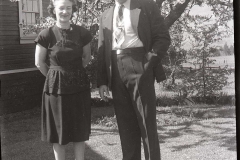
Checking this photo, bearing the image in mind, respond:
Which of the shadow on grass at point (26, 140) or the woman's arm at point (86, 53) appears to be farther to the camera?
the shadow on grass at point (26, 140)

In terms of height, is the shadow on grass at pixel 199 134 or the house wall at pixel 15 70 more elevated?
the house wall at pixel 15 70

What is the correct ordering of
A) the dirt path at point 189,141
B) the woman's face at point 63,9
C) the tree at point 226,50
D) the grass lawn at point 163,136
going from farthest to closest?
the grass lawn at point 163,136, the dirt path at point 189,141, the tree at point 226,50, the woman's face at point 63,9

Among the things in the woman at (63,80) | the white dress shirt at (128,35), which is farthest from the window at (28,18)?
the white dress shirt at (128,35)

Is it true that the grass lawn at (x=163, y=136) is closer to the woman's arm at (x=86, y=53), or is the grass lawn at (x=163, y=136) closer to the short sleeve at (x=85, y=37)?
the woman's arm at (x=86, y=53)

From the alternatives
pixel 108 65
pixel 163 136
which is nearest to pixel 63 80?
pixel 108 65

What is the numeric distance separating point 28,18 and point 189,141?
2.33m

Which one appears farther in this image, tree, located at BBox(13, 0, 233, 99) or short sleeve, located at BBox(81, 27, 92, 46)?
tree, located at BBox(13, 0, 233, 99)

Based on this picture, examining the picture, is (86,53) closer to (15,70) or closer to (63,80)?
(63,80)

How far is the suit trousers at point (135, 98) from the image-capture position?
2.56 metres

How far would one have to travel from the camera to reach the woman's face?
8.25ft

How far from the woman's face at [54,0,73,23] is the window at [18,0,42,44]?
2.62ft

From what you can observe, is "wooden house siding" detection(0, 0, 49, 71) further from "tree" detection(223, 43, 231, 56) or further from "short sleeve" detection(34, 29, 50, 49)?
"tree" detection(223, 43, 231, 56)

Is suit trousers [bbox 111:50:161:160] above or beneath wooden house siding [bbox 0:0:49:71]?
beneath

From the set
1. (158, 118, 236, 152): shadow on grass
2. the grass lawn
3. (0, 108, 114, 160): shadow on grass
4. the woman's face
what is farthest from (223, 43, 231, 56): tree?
(0, 108, 114, 160): shadow on grass
